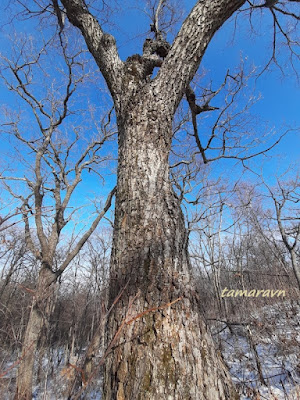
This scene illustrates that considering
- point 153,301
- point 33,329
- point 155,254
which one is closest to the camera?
point 153,301


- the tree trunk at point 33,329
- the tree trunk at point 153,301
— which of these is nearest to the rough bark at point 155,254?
the tree trunk at point 153,301

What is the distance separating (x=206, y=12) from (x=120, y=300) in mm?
2732

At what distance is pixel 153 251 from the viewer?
1.17 metres

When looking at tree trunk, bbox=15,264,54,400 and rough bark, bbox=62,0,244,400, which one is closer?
rough bark, bbox=62,0,244,400

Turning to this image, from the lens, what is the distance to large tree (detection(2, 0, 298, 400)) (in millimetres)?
863

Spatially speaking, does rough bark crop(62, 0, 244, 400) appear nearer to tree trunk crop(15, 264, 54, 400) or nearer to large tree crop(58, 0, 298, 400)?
large tree crop(58, 0, 298, 400)

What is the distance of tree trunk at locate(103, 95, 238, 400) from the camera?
85 centimetres

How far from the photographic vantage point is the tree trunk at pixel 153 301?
2.78 feet

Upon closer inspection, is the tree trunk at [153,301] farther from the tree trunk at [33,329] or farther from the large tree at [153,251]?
the tree trunk at [33,329]

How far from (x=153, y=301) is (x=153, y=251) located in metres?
0.26

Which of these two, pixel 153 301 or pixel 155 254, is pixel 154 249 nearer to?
pixel 155 254

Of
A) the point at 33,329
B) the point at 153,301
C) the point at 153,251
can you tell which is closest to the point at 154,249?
the point at 153,251

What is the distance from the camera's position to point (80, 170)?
6008mm

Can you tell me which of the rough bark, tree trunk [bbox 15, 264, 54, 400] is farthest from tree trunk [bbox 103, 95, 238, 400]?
tree trunk [bbox 15, 264, 54, 400]
